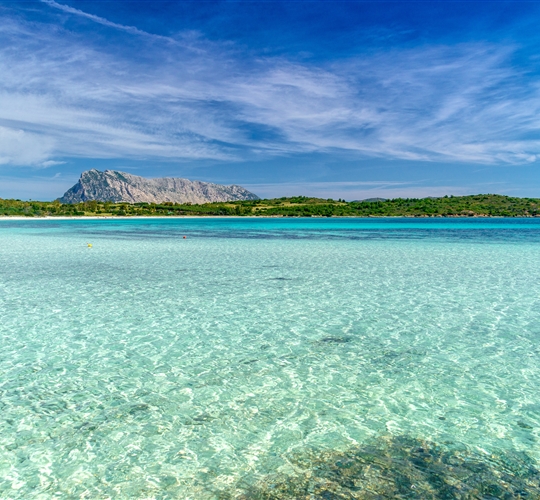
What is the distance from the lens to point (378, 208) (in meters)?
190

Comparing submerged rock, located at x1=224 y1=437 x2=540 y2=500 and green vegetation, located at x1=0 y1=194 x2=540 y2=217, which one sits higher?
green vegetation, located at x1=0 y1=194 x2=540 y2=217

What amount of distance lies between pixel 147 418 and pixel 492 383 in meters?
5.62

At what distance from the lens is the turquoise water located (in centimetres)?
528

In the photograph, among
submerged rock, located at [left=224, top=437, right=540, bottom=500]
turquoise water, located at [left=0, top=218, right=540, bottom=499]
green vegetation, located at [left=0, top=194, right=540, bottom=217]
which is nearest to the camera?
submerged rock, located at [left=224, top=437, right=540, bottom=500]

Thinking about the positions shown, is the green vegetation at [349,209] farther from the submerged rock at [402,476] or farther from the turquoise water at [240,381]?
the submerged rock at [402,476]

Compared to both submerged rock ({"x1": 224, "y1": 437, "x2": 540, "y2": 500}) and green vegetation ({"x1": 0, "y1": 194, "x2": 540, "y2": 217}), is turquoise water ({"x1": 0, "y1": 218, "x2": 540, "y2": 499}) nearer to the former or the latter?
submerged rock ({"x1": 224, "y1": 437, "x2": 540, "y2": 500})

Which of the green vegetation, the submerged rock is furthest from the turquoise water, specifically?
the green vegetation

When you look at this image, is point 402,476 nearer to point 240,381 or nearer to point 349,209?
point 240,381

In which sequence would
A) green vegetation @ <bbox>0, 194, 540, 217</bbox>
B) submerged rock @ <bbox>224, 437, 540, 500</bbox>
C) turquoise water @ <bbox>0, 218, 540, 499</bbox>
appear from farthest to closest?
green vegetation @ <bbox>0, 194, 540, 217</bbox>, turquoise water @ <bbox>0, 218, 540, 499</bbox>, submerged rock @ <bbox>224, 437, 540, 500</bbox>

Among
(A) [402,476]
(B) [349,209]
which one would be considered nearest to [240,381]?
(A) [402,476]

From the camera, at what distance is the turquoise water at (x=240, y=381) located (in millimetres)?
5277

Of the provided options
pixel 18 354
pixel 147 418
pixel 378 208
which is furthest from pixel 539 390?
pixel 378 208

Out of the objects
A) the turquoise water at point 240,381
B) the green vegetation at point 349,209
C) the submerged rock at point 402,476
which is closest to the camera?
the submerged rock at point 402,476

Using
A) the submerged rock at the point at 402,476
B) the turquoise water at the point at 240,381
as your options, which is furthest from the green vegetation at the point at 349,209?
the submerged rock at the point at 402,476
